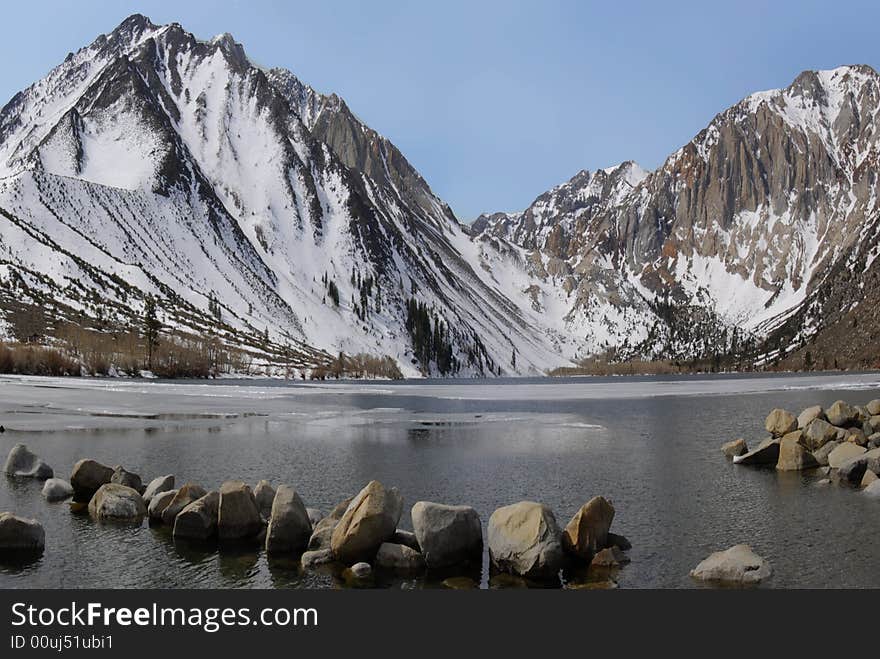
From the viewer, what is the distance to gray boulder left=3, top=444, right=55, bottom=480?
107 ft

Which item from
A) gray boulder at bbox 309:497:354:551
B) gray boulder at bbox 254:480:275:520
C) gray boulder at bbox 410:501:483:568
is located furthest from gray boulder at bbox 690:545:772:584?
gray boulder at bbox 254:480:275:520

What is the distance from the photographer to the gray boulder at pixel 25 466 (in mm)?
32469

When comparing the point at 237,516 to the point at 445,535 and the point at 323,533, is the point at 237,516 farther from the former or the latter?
the point at 445,535

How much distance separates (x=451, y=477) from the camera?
1348 inches

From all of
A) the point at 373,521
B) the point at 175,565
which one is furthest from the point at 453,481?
the point at 175,565

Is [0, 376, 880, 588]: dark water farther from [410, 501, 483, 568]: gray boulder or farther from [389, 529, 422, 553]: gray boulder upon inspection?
[389, 529, 422, 553]: gray boulder

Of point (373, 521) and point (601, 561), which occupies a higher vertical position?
point (373, 521)

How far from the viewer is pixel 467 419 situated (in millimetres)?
68688

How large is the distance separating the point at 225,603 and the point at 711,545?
15.2m

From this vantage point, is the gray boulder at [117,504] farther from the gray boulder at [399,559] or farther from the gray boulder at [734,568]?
the gray boulder at [734,568]

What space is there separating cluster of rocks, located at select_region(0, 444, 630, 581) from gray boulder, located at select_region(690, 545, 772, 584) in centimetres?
238

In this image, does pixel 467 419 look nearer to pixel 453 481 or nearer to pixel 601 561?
pixel 453 481

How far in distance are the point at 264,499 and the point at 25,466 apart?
14778mm

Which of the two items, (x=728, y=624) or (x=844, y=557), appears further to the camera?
(x=844, y=557)
